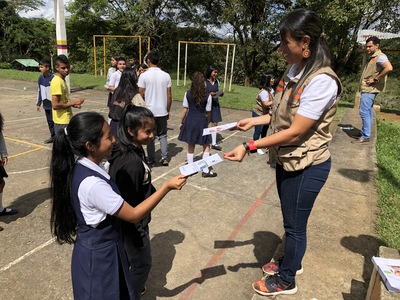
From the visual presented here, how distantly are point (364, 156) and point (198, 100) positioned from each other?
11.7 feet

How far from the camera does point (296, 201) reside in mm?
2178

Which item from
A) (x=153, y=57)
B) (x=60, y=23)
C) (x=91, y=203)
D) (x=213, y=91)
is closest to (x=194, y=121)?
(x=153, y=57)

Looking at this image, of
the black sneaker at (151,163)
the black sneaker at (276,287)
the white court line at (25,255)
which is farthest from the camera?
the black sneaker at (151,163)

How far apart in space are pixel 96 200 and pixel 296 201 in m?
1.35

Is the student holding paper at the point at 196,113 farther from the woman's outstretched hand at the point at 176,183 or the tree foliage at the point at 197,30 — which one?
the tree foliage at the point at 197,30

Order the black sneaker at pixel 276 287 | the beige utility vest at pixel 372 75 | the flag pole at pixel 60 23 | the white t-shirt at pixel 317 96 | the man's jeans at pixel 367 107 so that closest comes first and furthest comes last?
the white t-shirt at pixel 317 96 < the black sneaker at pixel 276 287 < the beige utility vest at pixel 372 75 < the man's jeans at pixel 367 107 < the flag pole at pixel 60 23

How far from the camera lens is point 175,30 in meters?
27.1

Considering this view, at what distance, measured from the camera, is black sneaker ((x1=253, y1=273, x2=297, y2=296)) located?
7.98 feet

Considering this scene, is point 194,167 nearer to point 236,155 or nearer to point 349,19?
point 236,155

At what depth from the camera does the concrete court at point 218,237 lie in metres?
2.66

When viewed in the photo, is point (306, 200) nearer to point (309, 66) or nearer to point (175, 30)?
point (309, 66)

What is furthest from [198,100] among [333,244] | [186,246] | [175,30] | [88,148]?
[175,30]

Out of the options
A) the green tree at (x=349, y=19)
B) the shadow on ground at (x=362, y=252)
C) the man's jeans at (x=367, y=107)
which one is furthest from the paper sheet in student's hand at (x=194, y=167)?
the green tree at (x=349, y=19)

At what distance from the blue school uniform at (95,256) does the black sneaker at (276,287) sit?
1.19m
